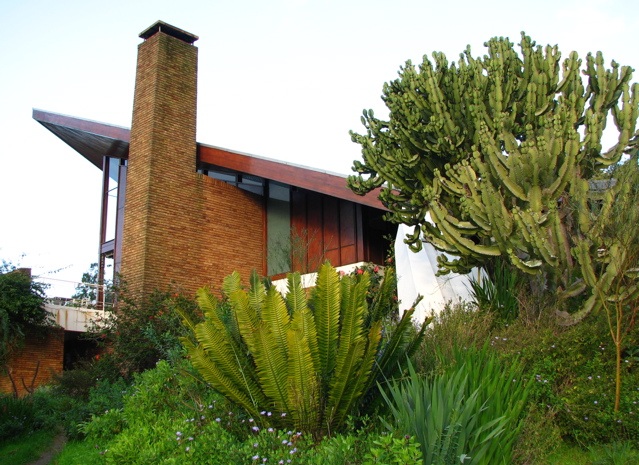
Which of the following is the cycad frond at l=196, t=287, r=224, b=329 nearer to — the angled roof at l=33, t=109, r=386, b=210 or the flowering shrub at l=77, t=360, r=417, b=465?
the flowering shrub at l=77, t=360, r=417, b=465

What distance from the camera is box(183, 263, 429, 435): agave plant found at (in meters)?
5.16

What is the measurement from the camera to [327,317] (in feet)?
17.9

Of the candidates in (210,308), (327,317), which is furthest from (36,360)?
(327,317)

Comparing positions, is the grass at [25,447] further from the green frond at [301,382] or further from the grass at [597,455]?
the grass at [597,455]

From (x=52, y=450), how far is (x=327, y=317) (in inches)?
230

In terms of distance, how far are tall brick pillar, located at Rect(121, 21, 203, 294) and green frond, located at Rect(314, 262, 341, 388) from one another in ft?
31.6

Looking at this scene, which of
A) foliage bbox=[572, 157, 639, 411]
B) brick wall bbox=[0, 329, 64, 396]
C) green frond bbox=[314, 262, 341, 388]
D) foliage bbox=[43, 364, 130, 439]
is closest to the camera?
green frond bbox=[314, 262, 341, 388]

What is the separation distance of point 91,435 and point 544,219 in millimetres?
6314

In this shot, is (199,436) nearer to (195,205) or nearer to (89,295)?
(195,205)

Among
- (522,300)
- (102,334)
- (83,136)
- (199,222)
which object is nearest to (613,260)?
(522,300)

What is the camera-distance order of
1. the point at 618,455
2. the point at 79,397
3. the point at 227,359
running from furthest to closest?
the point at 79,397
the point at 227,359
the point at 618,455

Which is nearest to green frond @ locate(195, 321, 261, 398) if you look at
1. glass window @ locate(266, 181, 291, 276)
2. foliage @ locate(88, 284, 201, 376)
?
foliage @ locate(88, 284, 201, 376)

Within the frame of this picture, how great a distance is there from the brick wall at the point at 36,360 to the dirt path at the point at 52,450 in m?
6.38

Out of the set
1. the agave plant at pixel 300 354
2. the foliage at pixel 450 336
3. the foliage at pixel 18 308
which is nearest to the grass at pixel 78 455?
the agave plant at pixel 300 354
